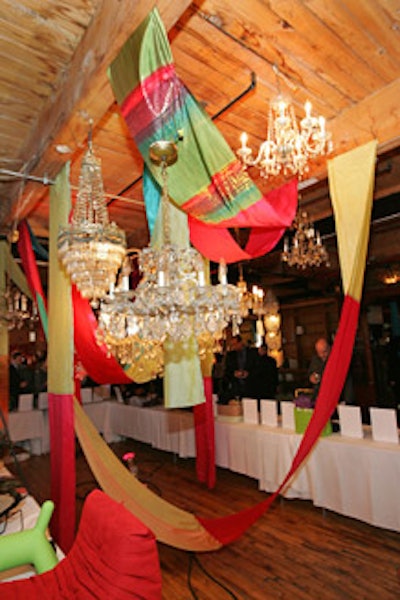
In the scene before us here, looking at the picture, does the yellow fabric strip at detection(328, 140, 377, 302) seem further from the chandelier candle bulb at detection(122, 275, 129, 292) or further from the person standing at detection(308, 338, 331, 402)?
the person standing at detection(308, 338, 331, 402)

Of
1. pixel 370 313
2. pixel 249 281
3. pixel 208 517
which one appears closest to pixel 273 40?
pixel 208 517

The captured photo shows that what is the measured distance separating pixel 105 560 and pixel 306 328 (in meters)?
10.0

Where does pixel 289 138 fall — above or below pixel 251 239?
above

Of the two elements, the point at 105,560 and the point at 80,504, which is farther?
the point at 80,504

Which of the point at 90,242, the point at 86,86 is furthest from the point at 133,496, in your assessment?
the point at 86,86

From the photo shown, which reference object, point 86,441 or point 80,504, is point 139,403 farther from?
point 86,441

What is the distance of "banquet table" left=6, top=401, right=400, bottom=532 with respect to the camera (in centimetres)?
295

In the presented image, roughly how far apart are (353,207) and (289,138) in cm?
73

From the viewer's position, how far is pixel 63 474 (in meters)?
2.55

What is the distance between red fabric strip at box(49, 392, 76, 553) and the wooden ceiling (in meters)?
1.86

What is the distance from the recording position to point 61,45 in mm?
1979

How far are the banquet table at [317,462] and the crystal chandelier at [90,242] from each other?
97.8 inches

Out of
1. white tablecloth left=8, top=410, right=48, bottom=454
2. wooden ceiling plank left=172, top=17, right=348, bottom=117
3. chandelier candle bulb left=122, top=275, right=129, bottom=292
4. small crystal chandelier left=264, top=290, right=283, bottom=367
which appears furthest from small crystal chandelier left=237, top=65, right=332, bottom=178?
small crystal chandelier left=264, top=290, right=283, bottom=367

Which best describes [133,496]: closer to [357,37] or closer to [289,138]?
[289,138]
